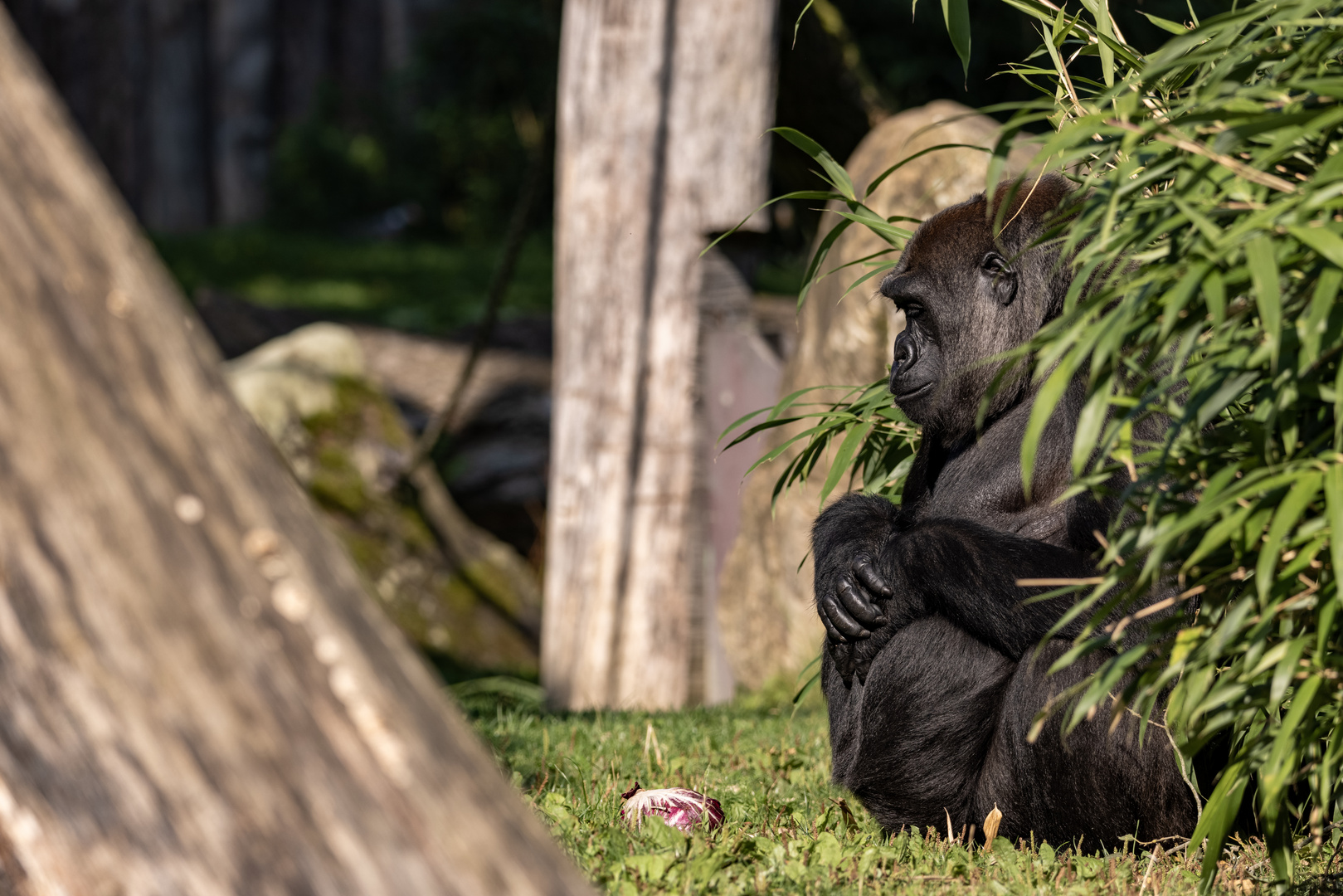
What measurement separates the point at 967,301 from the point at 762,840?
1.37 meters

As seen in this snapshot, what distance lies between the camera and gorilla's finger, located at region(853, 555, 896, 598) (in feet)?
9.28

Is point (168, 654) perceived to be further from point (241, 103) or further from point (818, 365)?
point (241, 103)

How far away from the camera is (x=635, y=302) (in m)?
6.11

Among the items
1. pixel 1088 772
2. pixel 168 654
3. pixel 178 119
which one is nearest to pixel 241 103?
pixel 178 119

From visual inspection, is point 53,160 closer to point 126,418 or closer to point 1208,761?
point 126,418

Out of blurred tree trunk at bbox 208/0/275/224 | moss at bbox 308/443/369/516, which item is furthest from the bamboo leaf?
blurred tree trunk at bbox 208/0/275/224

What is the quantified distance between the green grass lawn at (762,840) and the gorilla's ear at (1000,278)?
1262 millimetres

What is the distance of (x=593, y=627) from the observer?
623 cm

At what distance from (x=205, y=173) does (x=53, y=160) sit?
21839mm

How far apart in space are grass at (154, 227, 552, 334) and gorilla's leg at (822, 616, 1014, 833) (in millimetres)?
10090

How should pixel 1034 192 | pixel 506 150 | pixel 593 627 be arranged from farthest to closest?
pixel 506 150 → pixel 593 627 → pixel 1034 192

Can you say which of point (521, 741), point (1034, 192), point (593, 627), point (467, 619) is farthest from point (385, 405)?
point (1034, 192)

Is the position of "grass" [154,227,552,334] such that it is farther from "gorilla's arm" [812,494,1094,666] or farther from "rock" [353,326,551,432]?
"gorilla's arm" [812,494,1094,666]

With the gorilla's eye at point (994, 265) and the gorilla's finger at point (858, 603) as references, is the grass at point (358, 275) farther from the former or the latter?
the gorilla's finger at point (858, 603)
